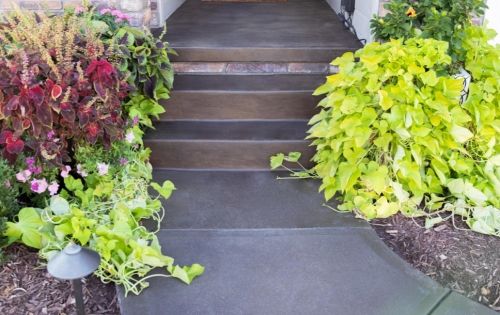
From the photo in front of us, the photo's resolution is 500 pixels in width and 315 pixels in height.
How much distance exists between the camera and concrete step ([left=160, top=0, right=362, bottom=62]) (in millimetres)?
3643

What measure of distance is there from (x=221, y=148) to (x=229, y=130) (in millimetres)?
181

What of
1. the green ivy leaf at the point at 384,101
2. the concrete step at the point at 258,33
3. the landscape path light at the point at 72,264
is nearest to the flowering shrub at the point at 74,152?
the landscape path light at the point at 72,264

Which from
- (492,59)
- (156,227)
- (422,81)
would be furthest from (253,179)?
(492,59)

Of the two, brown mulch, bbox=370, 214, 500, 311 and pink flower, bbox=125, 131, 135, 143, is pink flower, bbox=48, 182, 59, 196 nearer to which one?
pink flower, bbox=125, 131, 135, 143

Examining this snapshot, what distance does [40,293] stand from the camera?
2.12 metres

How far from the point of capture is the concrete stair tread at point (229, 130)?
128 inches

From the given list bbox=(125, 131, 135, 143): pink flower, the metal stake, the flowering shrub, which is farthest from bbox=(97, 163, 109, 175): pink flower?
the metal stake

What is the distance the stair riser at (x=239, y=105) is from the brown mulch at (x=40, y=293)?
149 centimetres

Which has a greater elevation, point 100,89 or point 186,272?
point 100,89

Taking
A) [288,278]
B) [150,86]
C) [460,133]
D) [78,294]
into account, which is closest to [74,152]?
[150,86]

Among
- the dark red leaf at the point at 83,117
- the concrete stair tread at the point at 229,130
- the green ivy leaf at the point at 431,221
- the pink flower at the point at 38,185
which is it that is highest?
the dark red leaf at the point at 83,117

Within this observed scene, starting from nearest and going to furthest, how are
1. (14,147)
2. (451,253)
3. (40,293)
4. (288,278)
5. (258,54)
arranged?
(40,293) → (288,278) → (14,147) → (451,253) → (258,54)

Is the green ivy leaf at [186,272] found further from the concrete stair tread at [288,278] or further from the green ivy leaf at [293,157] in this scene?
the green ivy leaf at [293,157]

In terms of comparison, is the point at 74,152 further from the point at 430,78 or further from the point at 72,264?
the point at 430,78
